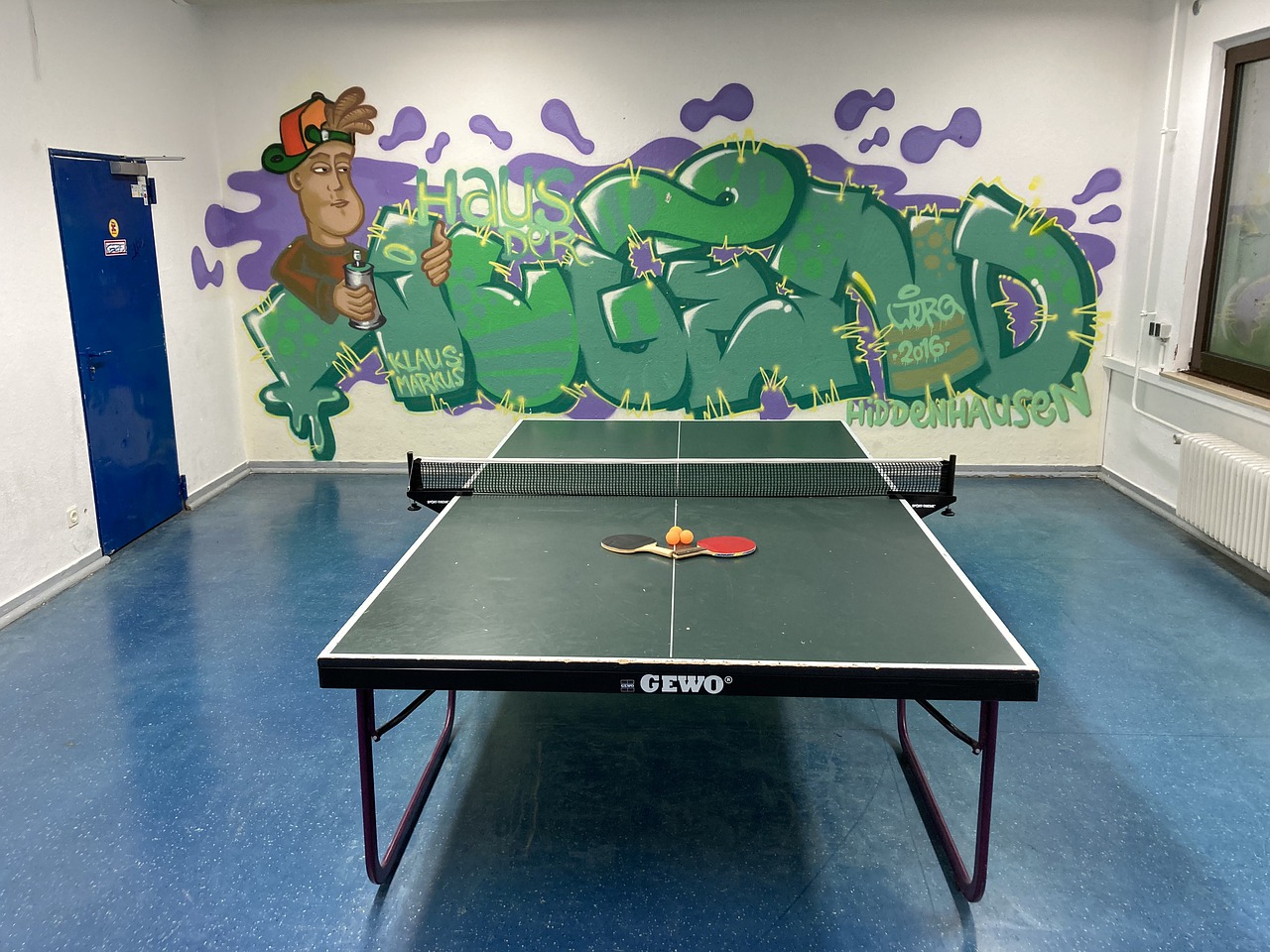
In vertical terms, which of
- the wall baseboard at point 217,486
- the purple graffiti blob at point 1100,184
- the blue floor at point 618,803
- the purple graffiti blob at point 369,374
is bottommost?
the blue floor at point 618,803

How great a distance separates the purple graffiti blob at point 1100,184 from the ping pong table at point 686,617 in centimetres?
408

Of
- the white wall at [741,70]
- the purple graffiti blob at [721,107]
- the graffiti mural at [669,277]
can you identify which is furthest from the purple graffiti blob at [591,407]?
the purple graffiti blob at [721,107]

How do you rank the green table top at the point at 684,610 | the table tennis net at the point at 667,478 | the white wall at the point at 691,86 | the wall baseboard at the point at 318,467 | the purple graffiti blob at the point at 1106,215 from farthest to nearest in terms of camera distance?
the wall baseboard at the point at 318,467
the purple graffiti blob at the point at 1106,215
the white wall at the point at 691,86
the table tennis net at the point at 667,478
the green table top at the point at 684,610

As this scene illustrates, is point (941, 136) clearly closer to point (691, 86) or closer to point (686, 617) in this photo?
point (691, 86)

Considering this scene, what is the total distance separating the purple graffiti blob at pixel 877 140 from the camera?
6516 millimetres

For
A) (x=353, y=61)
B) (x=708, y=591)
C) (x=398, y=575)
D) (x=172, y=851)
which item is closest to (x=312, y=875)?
(x=172, y=851)

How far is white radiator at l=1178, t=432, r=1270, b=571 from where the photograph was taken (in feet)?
15.5

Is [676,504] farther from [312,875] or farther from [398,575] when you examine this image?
[312,875]

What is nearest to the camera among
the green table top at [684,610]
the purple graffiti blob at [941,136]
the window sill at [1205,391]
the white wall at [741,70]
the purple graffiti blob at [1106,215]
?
the green table top at [684,610]

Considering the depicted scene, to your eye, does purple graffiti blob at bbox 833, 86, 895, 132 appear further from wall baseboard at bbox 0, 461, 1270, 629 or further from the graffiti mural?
wall baseboard at bbox 0, 461, 1270, 629

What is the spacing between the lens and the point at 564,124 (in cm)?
658

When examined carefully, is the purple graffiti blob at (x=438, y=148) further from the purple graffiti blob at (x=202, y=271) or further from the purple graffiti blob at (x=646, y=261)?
the purple graffiti blob at (x=202, y=271)

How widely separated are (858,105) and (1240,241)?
2446mm

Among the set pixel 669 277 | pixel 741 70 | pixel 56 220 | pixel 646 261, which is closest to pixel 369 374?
pixel 646 261
